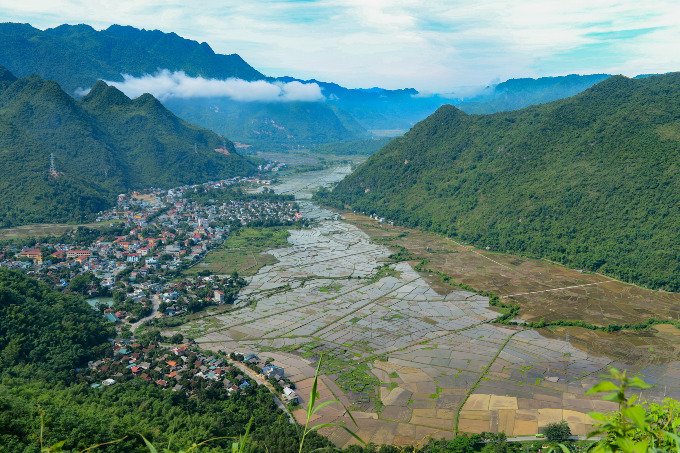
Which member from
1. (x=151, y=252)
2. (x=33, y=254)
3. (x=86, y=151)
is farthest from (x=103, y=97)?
(x=33, y=254)

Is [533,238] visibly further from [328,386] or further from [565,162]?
[328,386]

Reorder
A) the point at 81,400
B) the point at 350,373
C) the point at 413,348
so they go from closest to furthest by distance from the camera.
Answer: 1. the point at 81,400
2. the point at 350,373
3. the point at 413,348

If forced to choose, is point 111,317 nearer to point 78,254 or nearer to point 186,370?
point 186,370

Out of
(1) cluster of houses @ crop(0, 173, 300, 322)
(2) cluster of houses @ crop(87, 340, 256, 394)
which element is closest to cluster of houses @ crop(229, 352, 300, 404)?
(2) cluster of houses @ crop(87, 340, 256, 394)

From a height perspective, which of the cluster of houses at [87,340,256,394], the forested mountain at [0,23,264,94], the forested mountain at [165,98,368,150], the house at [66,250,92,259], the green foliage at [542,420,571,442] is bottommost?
the cluster of houses at [87,340,256,394]

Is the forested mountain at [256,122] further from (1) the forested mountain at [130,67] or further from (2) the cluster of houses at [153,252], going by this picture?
(2) the cluster of houses at [153,252]

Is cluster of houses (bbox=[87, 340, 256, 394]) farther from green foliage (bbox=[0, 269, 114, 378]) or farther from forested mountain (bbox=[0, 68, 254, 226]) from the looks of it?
forested mountain (bbox=[0, 68, 254, 226])

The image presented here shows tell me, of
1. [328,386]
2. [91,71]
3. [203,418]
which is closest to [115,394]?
[203,418]
